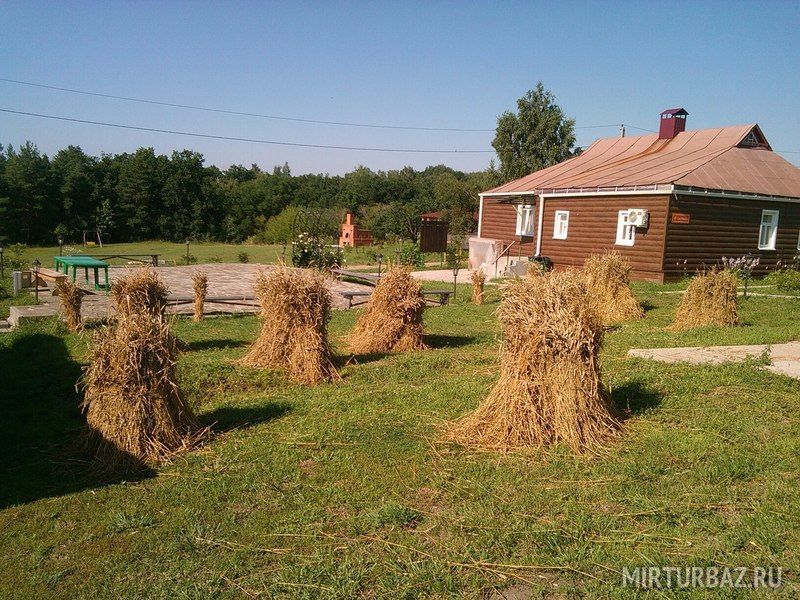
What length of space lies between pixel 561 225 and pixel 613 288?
36.6ft

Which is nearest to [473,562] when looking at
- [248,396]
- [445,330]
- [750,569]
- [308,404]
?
[750,569]

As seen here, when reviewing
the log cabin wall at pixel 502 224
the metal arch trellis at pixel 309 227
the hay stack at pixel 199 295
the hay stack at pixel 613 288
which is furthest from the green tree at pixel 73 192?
the hay stack at pixel 613 288

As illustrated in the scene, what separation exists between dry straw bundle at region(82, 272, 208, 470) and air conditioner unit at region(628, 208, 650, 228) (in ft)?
54.1

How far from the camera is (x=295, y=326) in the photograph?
7258 mm

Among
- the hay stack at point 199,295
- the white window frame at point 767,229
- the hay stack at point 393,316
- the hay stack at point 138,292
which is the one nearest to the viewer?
the hay stack at point 138,292

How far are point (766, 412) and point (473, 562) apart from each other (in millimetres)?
3507

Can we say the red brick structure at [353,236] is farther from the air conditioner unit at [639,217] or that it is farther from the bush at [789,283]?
the bush at [789,283]

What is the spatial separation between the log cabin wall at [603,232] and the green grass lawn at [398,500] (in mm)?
12575

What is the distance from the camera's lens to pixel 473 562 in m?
3.09

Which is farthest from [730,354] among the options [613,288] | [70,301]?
[70,301]

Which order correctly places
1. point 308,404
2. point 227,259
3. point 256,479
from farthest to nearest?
point 227,259
point 308,404
point 256,479

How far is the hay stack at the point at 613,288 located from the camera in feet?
38.3

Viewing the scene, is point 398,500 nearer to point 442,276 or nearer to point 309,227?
point 442,276

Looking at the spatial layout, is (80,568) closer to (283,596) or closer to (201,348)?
(283,596)
